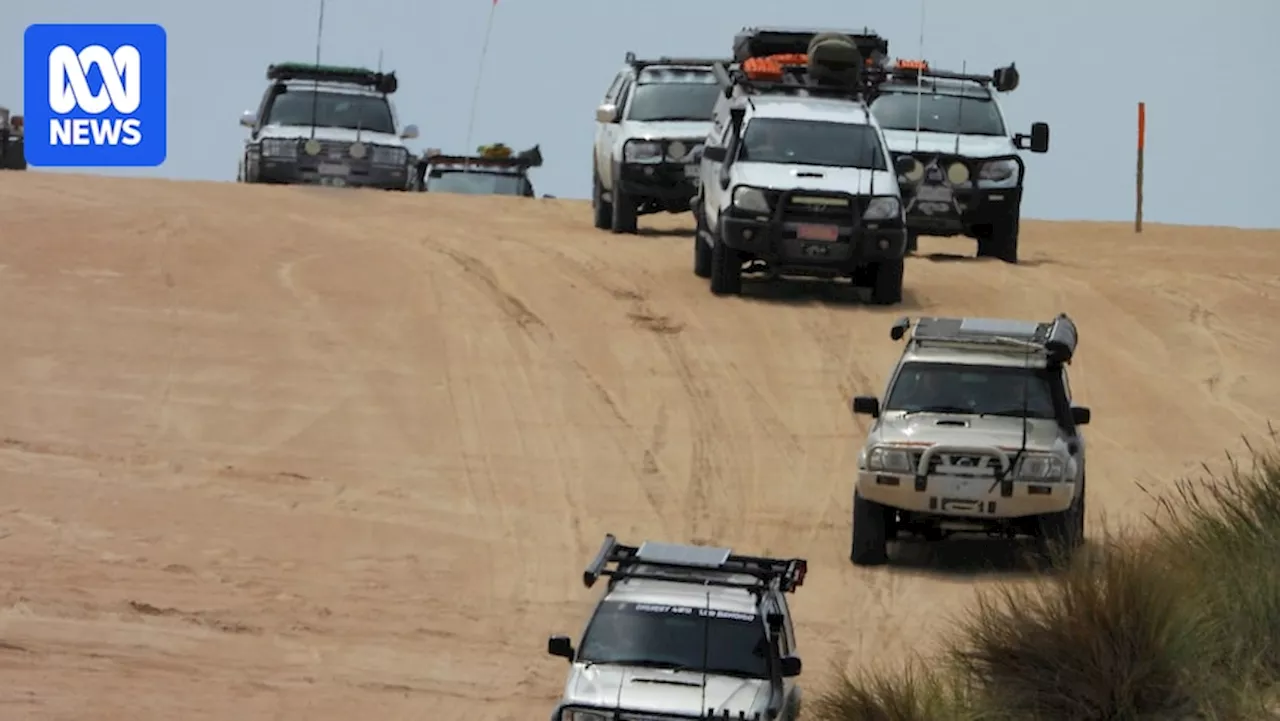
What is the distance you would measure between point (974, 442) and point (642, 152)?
13314mm

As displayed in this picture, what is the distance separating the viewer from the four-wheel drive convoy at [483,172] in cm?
4075

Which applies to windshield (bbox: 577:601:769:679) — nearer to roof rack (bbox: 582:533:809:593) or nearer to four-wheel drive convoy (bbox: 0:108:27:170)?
roof rack (bbox: 582:533:809:593)

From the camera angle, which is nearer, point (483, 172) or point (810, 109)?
point (810, 109)

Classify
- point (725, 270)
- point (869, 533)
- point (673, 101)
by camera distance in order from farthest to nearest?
point (673, 101) < point (725, 270) < point (869, 533)

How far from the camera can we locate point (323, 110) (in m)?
35.6

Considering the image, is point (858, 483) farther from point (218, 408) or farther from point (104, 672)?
point (218, 408)

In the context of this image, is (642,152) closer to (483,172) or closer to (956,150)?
(956,150)

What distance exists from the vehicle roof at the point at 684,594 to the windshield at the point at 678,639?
58mm

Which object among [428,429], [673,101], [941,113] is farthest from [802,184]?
[673,101]

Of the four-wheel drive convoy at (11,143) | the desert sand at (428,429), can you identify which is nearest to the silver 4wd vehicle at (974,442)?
the desert sand at (428,429)

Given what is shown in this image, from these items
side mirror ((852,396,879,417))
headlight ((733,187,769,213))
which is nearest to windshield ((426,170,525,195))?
headlight ((733,187,769,213))

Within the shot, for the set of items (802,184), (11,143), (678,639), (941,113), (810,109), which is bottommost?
(11,143)

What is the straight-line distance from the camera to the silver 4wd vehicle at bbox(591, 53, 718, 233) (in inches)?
1220

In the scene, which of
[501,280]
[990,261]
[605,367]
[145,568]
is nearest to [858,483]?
[145,568]
